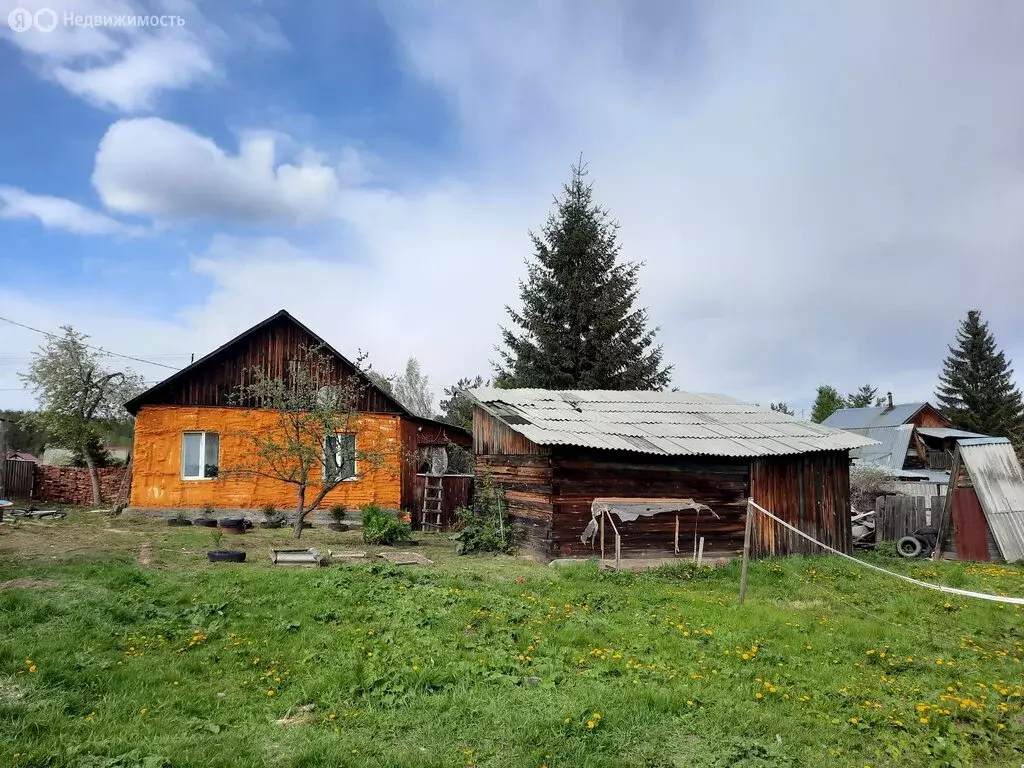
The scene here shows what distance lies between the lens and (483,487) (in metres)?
17.9

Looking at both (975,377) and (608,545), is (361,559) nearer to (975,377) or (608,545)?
(608,545)

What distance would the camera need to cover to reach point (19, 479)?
27.7 m

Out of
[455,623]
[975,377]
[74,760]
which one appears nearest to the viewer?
[74,760]

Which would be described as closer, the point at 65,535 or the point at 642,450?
the point at 642,450

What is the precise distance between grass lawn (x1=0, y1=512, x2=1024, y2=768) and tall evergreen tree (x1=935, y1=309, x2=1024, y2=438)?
5073 cm

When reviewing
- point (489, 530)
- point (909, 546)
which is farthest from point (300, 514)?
point (909, 546)

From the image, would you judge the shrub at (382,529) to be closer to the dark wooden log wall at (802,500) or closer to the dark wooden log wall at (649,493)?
the dark wooden log wall at (649,493)

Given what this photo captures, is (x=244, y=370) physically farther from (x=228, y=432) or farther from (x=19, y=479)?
(x=19, y=479)

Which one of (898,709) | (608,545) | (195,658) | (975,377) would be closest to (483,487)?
(608,545)

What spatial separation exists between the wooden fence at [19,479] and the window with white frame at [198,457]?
468 inches

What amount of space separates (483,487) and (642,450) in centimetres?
505

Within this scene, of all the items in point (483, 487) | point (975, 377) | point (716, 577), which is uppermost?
point (975, 377)

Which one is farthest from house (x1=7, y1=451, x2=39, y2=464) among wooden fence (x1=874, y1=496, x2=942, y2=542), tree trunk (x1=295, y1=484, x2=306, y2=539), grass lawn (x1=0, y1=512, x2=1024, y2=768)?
wooden fence (x1=874, y1=496, x2=942, y2=542)

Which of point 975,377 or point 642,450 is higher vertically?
point 975,377
